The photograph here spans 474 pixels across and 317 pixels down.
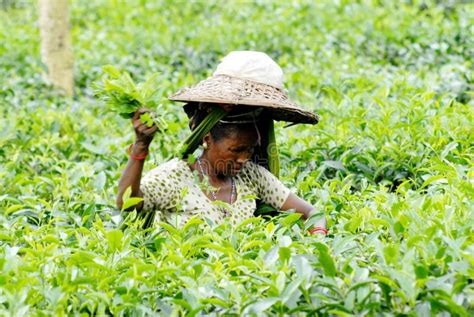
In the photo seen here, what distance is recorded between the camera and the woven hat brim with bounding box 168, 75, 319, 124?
360 centimetres

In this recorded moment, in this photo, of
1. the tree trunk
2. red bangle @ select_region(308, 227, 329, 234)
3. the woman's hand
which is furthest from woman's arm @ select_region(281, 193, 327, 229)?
the tree trunk

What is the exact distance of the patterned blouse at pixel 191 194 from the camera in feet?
12.1

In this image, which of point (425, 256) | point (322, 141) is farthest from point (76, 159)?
point (425, 256)

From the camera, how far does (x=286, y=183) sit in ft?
14.0

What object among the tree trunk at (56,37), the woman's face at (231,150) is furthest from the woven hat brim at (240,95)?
the tree trunk at (56,37)

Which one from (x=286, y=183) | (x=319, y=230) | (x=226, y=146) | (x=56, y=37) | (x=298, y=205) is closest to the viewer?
(x=319, y=230)

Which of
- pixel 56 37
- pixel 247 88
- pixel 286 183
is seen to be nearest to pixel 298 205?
pixel 286 183

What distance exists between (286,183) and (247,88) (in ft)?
2.36

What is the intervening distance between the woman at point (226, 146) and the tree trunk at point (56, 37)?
403 cm

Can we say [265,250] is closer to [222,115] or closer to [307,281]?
[307,281]

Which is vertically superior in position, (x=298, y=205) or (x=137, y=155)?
(x=137, y=155)

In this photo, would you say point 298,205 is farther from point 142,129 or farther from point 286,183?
point 142,129

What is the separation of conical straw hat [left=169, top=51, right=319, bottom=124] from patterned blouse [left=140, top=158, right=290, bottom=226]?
30 centimetres

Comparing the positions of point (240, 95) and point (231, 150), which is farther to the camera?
point (231, 150)
